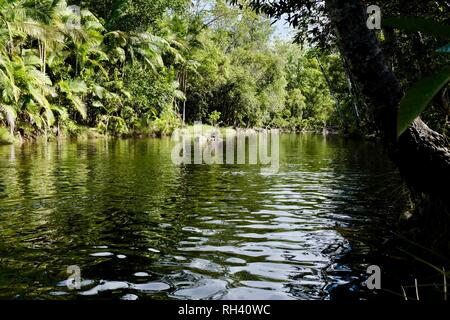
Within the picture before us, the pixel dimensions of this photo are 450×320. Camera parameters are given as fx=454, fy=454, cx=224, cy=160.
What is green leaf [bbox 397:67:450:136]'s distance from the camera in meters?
1.48

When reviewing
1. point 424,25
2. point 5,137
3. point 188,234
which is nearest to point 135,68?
point 5,137

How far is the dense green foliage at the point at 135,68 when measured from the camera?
25719 millimetres

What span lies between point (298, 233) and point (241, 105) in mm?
51816

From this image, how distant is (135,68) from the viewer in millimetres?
40062

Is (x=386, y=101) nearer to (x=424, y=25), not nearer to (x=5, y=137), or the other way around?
(x=424, y=25)

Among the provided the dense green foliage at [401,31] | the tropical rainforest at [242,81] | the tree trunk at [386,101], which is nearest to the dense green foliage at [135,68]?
the tropical rainforest at [242,81]

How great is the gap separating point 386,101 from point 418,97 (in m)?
3.09

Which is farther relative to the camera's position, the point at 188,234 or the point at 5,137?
the point at 5,137

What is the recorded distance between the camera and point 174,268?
4.95 m

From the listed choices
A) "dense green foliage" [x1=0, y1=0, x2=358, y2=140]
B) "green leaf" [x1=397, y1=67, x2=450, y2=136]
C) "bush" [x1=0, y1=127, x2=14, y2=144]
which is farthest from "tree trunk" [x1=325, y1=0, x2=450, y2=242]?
"bush" [x1=0, y1=127, x2=14, y2=144]

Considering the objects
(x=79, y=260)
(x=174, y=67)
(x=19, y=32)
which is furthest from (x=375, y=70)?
(x=174, y=67)

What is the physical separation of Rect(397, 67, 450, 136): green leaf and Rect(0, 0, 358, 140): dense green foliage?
674 inches

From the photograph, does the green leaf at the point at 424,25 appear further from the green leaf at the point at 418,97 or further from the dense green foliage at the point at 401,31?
the dense green foliage at the point at 401,31
